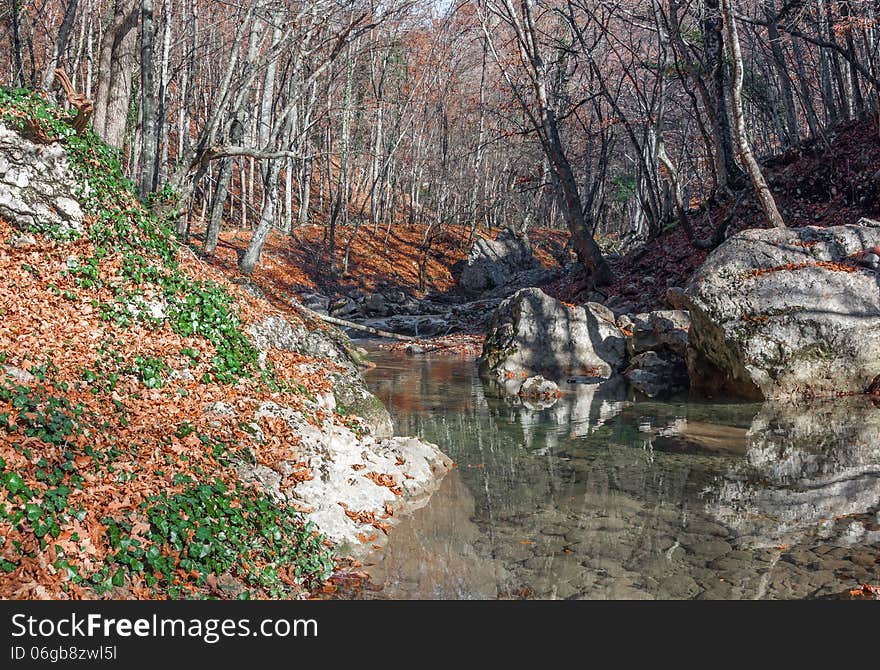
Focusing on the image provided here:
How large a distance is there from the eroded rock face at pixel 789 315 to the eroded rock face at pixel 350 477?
6.36 m

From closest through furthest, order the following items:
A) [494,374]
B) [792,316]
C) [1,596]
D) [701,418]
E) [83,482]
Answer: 1. [1,596]
2. [83,482]
3. [701,418]
4. [792,316]
5. [494,374]

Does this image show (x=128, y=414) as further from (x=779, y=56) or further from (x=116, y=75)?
(x=779, y=56)

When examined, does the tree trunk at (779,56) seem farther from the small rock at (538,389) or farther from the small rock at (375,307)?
the small rock at (375,307)

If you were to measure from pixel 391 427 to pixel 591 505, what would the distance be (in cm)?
327

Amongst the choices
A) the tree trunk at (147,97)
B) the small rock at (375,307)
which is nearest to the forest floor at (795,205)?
the small rock at (375,307)

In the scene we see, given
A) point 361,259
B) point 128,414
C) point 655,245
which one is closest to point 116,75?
point 128,414

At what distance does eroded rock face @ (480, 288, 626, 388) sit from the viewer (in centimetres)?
1482

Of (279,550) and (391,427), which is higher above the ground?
(391,427)

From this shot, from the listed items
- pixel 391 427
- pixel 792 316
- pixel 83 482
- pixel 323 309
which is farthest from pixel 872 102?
pixel 83 482

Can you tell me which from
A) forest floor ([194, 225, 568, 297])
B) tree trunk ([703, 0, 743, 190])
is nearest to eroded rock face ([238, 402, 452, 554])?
tree trunk ([703, 0, 743, 190])

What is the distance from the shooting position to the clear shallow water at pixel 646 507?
16.3ft

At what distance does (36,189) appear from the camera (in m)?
7.88
